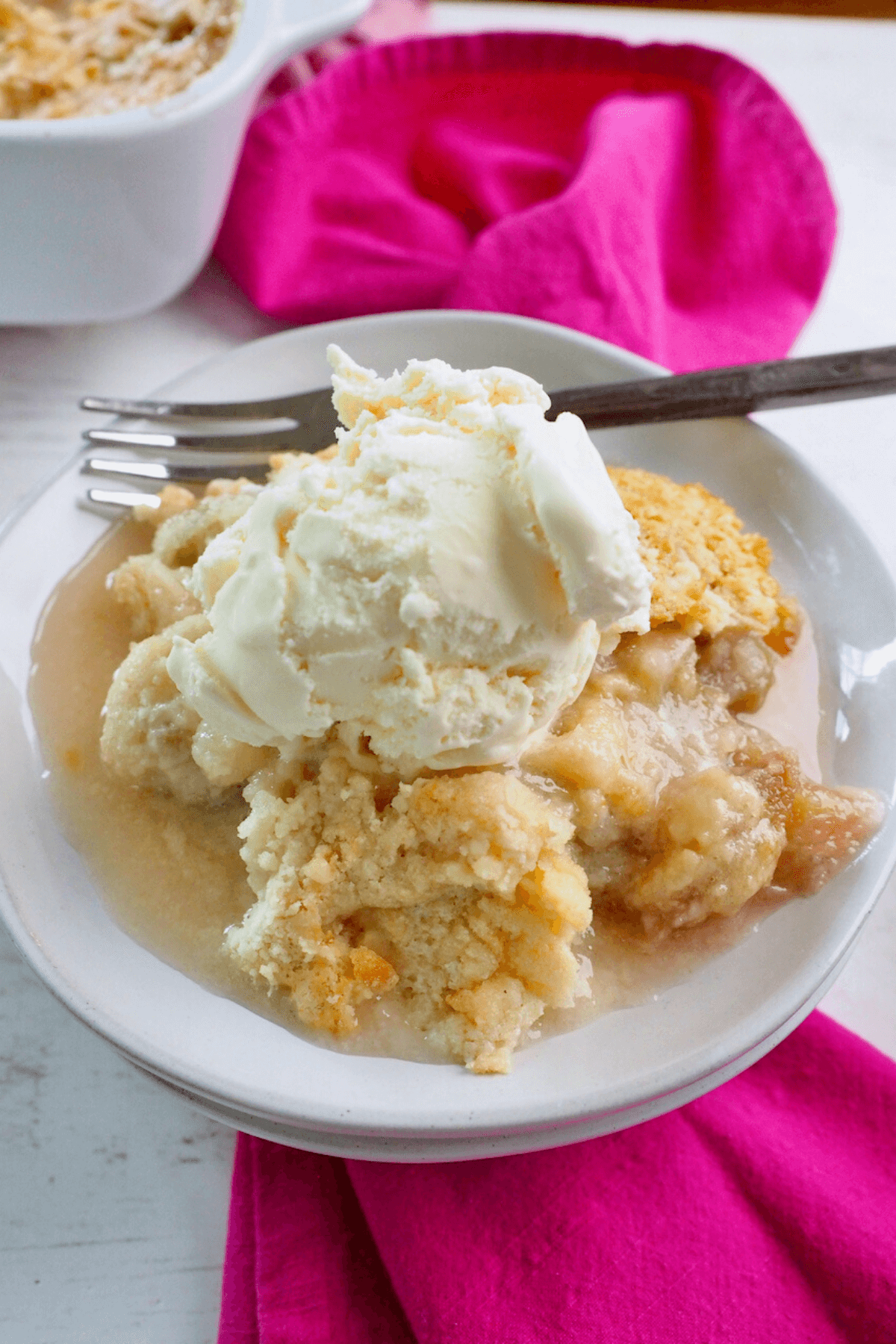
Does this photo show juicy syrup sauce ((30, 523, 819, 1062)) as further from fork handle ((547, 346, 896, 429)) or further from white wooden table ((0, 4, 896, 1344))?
fork handle ((547, 346, 896, 429))

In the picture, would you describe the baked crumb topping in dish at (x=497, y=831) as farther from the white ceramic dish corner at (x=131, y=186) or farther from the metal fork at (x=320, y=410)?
the white ceramic dish corner at (x=131, y=186)

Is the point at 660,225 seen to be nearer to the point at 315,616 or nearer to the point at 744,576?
the point at 744,576

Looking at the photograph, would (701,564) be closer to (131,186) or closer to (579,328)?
(579,328)

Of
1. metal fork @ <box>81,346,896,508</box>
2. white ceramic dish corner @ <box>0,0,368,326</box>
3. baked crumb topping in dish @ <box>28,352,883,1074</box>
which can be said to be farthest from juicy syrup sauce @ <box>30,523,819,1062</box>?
white ceramic dish corner @ <box>0,0,368,326</box>

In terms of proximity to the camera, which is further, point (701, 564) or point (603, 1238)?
point (701, 564)

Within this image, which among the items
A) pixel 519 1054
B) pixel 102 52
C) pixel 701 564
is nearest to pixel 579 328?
pixel 701 564

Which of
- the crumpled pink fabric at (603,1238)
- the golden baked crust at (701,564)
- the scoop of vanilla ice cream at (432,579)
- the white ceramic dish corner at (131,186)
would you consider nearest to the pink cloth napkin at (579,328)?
the crumpled pink fabric at (603,1238)

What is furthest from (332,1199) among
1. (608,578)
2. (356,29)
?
(356,29)
